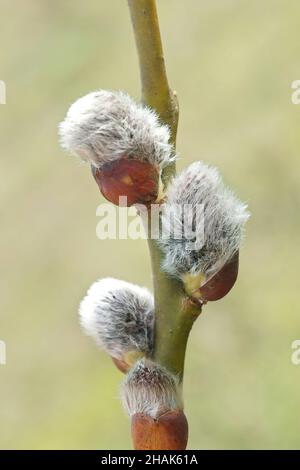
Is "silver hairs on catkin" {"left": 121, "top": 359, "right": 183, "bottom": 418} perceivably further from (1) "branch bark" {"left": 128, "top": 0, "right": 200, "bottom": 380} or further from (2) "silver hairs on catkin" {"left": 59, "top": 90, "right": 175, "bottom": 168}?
(2) "silver hairs on catkin" {"left": 59, "top": 90, "right": 175, "bottom": 168}

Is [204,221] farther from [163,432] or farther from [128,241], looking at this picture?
[128,241]

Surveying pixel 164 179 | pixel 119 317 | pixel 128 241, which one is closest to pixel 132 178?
pixel 164 179

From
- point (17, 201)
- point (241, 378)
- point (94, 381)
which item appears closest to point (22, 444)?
point (94, 381)

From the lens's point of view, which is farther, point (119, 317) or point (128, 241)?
point (128, 241)

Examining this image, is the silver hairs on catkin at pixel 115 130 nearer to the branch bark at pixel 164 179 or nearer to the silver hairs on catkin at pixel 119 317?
the branch bark at pixel 164 179

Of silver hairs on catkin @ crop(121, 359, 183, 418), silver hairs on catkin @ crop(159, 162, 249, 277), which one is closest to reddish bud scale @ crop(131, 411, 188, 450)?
silver hairs on catkin @ crop(121, 359, 183, 418)

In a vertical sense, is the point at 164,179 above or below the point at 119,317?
above
